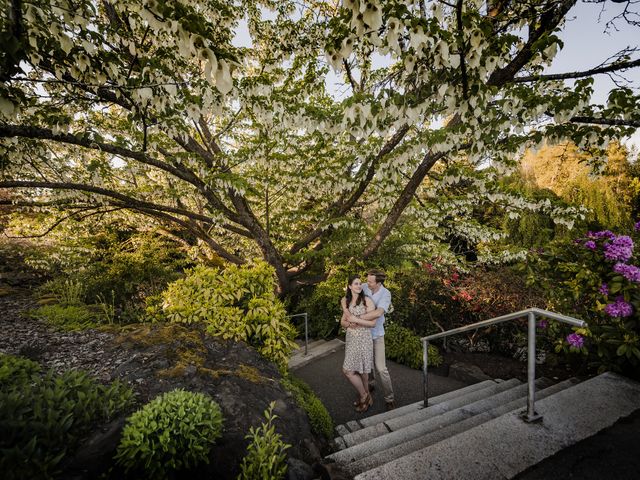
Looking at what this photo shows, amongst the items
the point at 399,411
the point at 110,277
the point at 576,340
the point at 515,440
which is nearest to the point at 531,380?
the point at 515,440

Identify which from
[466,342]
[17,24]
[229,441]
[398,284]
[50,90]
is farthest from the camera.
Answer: [398,284]

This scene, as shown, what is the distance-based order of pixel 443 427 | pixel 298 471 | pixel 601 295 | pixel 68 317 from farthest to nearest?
pixel 68 317 → pixel 601 295 → pixel 443 427 → pixel 298 471

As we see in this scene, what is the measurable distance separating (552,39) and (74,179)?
10.1m

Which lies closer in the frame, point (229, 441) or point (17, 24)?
point (17, 24)

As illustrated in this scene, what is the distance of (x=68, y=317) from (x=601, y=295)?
28.3 feet

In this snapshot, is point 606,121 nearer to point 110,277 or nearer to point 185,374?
point 185,374

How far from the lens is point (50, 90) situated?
4695 millimetres

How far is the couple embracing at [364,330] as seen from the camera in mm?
4340

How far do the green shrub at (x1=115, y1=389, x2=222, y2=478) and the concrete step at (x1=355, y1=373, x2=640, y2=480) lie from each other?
1321mm

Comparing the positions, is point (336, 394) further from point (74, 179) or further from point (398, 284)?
point (74, 179)

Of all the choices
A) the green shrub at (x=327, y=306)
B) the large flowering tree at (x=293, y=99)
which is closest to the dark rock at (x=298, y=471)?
the large flowering tree at (x=293, y=99)

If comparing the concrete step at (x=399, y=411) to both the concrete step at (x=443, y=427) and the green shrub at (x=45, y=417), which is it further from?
the green shrub at (x=45, y=417)

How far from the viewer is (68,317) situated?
5.50 meters

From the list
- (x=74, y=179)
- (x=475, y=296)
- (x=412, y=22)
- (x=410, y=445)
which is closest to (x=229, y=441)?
(x=410, y=445)
